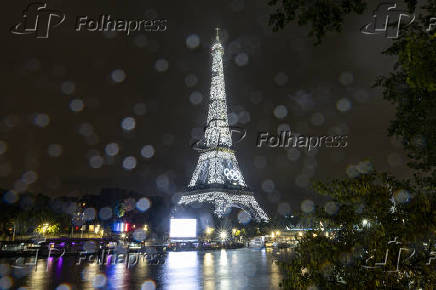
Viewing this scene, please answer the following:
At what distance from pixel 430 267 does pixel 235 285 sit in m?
12.5

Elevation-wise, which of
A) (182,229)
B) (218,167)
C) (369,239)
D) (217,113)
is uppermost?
(217,113)

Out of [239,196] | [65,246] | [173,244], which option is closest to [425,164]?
[65,246]

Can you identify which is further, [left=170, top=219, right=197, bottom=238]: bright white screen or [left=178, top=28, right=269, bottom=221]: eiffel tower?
[left=178, top=28, right=269, bottom=221]: eiffel tower

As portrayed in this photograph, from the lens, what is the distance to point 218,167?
84125mm

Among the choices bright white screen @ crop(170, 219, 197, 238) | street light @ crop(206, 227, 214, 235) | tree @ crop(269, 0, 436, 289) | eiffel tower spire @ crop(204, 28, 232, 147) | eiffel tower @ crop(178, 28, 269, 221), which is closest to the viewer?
tree @ crop(269, 0, 436, 289)

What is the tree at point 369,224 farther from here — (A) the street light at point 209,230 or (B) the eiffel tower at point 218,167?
(B) the eiffel tower at point 218,167

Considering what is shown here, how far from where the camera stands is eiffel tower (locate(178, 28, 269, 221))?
8162 cm

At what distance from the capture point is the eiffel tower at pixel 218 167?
81.6 meters

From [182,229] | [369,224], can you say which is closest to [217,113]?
[182,229]

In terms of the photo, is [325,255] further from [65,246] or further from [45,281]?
[65,246]

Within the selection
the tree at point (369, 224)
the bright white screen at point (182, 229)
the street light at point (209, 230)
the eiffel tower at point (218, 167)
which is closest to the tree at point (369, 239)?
the tree at point (369, 224)

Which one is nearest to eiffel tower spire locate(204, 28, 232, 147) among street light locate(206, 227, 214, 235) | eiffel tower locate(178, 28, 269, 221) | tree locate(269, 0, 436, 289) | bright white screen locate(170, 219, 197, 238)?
eiffel tower locate(178, 28, 269, 221)

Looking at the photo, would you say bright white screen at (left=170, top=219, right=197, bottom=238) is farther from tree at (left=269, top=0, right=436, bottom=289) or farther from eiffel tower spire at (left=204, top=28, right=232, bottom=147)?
tree at (left=269, top=0, right=436, bottom=289)

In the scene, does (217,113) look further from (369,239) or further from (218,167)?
(369,239)
